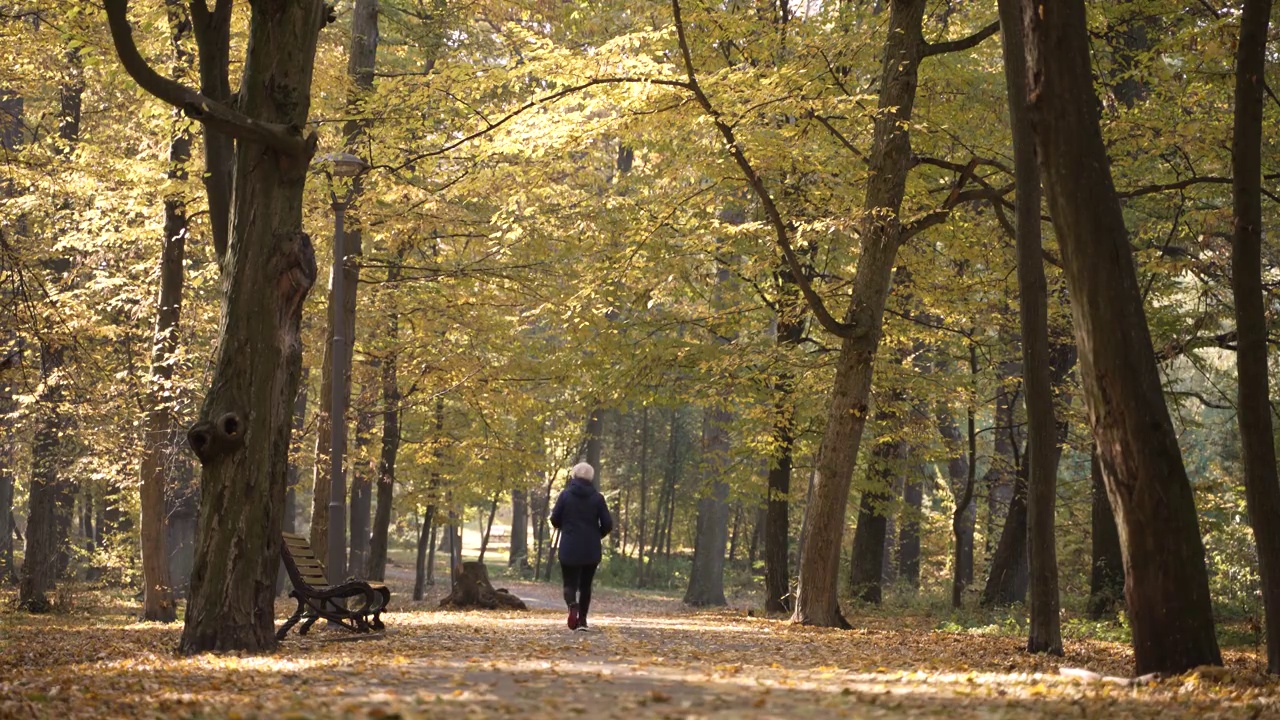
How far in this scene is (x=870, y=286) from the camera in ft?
43.5

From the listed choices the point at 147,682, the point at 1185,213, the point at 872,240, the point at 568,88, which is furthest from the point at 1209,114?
the point at 147,682

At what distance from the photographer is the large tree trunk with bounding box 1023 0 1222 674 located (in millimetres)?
7387

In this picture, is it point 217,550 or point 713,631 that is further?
point 713,631

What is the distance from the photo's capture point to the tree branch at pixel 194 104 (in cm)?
853

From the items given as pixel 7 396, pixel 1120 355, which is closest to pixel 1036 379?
pixel 1120 355

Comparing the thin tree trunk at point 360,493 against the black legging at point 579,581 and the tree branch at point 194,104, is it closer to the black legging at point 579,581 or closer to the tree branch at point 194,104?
the black legging at point 579,581

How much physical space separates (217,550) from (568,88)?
19.8 feet

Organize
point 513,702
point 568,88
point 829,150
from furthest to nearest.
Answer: point 829,150 → point 568,88 → point 513,702

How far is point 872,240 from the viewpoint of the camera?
13242 millimetres

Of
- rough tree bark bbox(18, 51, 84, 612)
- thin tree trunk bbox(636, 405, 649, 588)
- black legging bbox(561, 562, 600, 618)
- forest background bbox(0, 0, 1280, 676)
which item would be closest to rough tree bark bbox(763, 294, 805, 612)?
forest background bbox(0, 0, 1280, 676)

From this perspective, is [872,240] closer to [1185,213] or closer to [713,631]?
[1185,213]

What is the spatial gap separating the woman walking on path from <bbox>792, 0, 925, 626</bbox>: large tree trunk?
292 centimetres

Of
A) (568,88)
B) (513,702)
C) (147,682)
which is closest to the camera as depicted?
(513,702)

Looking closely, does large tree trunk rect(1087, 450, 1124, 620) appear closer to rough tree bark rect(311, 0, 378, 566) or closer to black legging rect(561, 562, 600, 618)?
black legging rect(561, 562, 600, 618)
